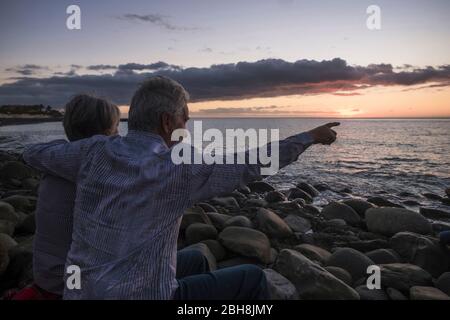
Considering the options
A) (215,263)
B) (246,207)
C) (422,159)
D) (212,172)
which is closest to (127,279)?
(212,172)

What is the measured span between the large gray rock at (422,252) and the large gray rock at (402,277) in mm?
1006

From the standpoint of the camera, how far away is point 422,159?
25.9m

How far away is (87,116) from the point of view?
2.83m

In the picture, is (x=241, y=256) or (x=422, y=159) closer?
(x=241, y=256)

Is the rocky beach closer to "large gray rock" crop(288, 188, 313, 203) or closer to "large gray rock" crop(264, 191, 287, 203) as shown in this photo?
"large gray rock" crop(264, 191, 287, 203)

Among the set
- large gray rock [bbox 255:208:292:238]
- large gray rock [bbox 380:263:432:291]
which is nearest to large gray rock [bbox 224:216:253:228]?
large gray rock [bbox 255:208:292:238]

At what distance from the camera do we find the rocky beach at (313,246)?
485 cm

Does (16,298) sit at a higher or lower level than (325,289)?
higher

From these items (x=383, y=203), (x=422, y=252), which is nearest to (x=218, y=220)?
(x=422, y=252)

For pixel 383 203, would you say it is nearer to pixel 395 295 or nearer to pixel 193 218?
pixel 193 218

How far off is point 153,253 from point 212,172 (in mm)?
590

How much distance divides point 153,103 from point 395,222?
25.7 feet

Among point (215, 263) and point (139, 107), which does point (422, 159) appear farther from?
point (139, 107)

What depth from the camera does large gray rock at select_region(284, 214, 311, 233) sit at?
8641mm
